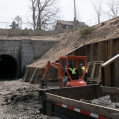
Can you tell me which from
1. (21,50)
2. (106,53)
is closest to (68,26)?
(21,50)

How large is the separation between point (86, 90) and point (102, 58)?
355 inches

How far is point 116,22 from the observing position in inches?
834

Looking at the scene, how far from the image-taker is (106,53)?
15172 millimetres

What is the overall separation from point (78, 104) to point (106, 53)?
11146 millimetres

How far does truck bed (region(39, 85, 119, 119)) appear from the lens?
394 cm

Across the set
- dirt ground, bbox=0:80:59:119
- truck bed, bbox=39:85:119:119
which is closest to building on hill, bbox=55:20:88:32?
dirt ground, bbox=0:80:59:119

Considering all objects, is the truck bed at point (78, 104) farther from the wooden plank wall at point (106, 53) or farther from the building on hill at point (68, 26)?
the building on hill at point (68, 26)

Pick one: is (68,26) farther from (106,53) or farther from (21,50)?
(106,53)

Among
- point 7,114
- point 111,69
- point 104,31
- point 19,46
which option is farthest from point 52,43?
point 7,114

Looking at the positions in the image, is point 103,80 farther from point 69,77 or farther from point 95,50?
point 95,50

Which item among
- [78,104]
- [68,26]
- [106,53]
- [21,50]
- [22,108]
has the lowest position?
[22,108]

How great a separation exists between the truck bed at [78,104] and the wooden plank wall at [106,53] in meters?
3.62

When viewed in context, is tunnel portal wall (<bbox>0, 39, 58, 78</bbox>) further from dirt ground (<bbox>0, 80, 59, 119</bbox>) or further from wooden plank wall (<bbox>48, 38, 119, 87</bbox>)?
dirt ground (<bbox>0, 80, 59, 119</bbox>)

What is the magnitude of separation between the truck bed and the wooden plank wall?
11.9ft
